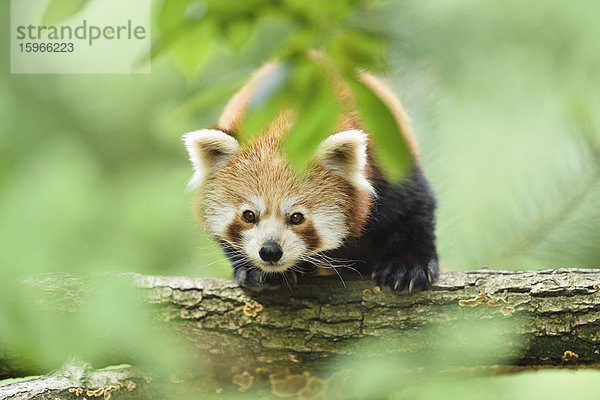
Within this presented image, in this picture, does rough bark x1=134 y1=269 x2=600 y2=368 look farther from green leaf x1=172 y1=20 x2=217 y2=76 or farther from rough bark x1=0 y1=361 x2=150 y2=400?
green leaf x1=172 y1=20 x2=217 y2=76

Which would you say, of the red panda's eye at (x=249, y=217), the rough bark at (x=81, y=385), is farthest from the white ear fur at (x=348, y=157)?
the rough bark at (x=81, y=385)

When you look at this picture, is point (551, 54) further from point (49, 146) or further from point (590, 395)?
point (49, 146)

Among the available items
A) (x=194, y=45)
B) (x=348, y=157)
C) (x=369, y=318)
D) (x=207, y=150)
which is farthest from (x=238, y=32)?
(x=369, y=318)

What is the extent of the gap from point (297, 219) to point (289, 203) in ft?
0.23

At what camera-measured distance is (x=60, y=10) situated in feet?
2.74

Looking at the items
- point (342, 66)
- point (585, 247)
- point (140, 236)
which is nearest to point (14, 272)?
point (140, 236)

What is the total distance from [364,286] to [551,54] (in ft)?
4.90

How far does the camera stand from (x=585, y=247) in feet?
7.77

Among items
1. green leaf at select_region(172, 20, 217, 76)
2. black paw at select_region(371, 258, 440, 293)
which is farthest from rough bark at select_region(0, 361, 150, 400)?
green leaf at select_region(172, 20, 217, 76)

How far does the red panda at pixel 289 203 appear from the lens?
2010mm

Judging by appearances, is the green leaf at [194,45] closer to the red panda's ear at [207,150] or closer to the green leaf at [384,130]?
the green leaf at [384,130]

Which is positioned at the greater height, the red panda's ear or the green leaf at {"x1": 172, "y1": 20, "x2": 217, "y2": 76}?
the red panda's ear

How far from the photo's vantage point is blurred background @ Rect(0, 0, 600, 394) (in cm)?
97

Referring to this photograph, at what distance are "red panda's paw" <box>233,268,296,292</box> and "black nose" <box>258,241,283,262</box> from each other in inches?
11.4
